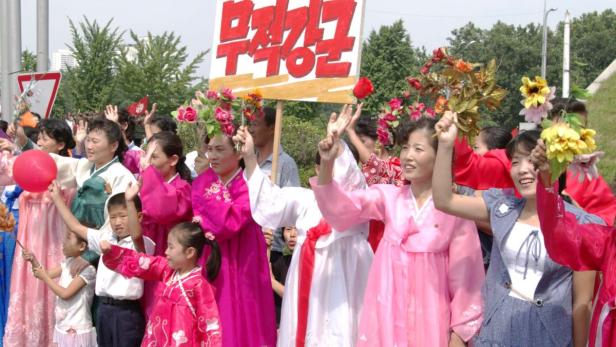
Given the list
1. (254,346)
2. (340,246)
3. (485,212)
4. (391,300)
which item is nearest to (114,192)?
(254,346)

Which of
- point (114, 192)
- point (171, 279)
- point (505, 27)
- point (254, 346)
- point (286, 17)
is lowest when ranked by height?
point (254, 346)

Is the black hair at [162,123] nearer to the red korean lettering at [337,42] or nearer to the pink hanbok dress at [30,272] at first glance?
the pink hanbok dress at [30,272]

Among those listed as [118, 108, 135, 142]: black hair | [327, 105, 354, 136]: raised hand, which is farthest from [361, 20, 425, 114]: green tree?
[327, 105, 354, 136]: raised hand

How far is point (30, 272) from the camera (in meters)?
6.03

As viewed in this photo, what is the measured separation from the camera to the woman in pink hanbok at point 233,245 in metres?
4.79

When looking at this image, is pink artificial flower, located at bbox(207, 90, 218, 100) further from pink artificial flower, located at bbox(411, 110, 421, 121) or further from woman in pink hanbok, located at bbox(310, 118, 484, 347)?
pink artificial flower, located at bbox(411, 110, 421, 121)

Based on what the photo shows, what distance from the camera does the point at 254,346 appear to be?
4859 millimetres

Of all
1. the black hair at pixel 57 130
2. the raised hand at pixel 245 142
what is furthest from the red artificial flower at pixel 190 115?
the black hair at pixel 57 130

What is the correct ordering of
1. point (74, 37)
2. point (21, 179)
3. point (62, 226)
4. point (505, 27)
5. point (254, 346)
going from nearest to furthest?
point (254, 346), point (21, 179), point (62, 226), point (74, 37), point (505, 27)

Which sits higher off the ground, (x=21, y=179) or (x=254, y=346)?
(x=21, y=179)

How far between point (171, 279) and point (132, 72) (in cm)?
3009

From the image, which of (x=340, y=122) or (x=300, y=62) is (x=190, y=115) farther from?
(x=340, y=122)

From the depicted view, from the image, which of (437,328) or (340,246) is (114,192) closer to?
(340,246)

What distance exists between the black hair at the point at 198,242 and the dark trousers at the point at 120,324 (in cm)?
69
